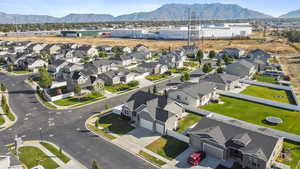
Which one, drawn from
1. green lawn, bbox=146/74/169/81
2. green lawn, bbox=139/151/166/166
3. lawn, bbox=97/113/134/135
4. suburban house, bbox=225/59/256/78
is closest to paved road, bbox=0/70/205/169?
green lawn, bbox=139/151/166/166

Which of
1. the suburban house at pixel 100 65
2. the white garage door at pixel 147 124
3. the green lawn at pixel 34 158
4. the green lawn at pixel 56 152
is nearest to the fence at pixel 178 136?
the white garage door at pixel 147 124

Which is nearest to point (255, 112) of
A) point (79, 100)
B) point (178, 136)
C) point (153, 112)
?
point (178, 136)

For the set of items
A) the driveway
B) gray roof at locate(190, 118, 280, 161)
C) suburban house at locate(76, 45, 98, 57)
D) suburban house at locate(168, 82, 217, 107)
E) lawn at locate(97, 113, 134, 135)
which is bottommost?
the driveway

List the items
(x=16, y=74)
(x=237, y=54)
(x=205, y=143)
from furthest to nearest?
(x=237, y=54), (x=16, y=74), (x=205, y=143)

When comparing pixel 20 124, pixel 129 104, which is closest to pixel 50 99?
pixel 20 124

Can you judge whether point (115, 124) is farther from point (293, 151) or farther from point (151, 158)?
point (293, 151)

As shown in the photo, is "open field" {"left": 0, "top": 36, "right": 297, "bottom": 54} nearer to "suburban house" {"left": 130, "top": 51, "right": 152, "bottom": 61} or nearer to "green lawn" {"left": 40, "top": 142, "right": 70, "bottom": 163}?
"suburban house" {"left": 130, "top": 51, "right": 152, "bottom": 61}

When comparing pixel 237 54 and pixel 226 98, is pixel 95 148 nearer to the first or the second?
pixel 226 98
